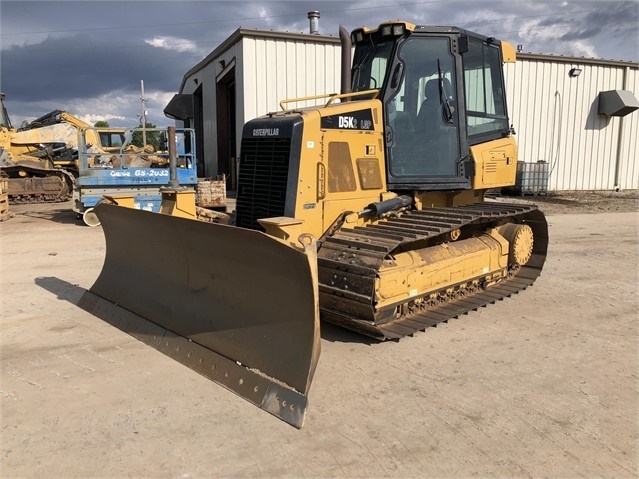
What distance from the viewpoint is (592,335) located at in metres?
5.11

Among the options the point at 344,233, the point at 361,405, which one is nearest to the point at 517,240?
the point at 344,233

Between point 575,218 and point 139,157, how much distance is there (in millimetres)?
11397

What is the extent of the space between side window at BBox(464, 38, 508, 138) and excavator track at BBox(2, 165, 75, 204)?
51.1 ft

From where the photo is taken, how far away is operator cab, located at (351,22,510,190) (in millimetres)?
5570

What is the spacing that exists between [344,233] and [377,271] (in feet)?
2.76

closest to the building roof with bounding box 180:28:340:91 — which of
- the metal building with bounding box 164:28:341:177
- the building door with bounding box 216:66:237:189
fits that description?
the metal building with bounding box 164:28:341:177

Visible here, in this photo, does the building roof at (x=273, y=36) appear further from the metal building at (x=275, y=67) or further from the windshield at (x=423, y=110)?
the windshield at (x=423, y=110)

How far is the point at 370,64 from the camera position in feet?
19.5

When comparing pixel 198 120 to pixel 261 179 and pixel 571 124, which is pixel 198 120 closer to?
pixel 571 124

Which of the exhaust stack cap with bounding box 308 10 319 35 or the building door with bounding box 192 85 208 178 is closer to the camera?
the exhaust stack cap with bounding box 308 10 319 35

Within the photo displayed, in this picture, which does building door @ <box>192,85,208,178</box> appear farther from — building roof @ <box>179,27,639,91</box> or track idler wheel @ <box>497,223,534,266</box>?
track idler wheel @ <box>497,223,534,266</box>

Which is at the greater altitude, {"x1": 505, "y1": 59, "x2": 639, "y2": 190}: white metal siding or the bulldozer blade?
{"x1": 505, "y1": 59, "x2": 639, "y2": 190}: white metal siding

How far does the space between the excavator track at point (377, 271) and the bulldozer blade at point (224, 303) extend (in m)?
0.86

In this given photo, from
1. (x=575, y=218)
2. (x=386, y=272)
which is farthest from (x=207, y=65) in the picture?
(x=386, y=272)
